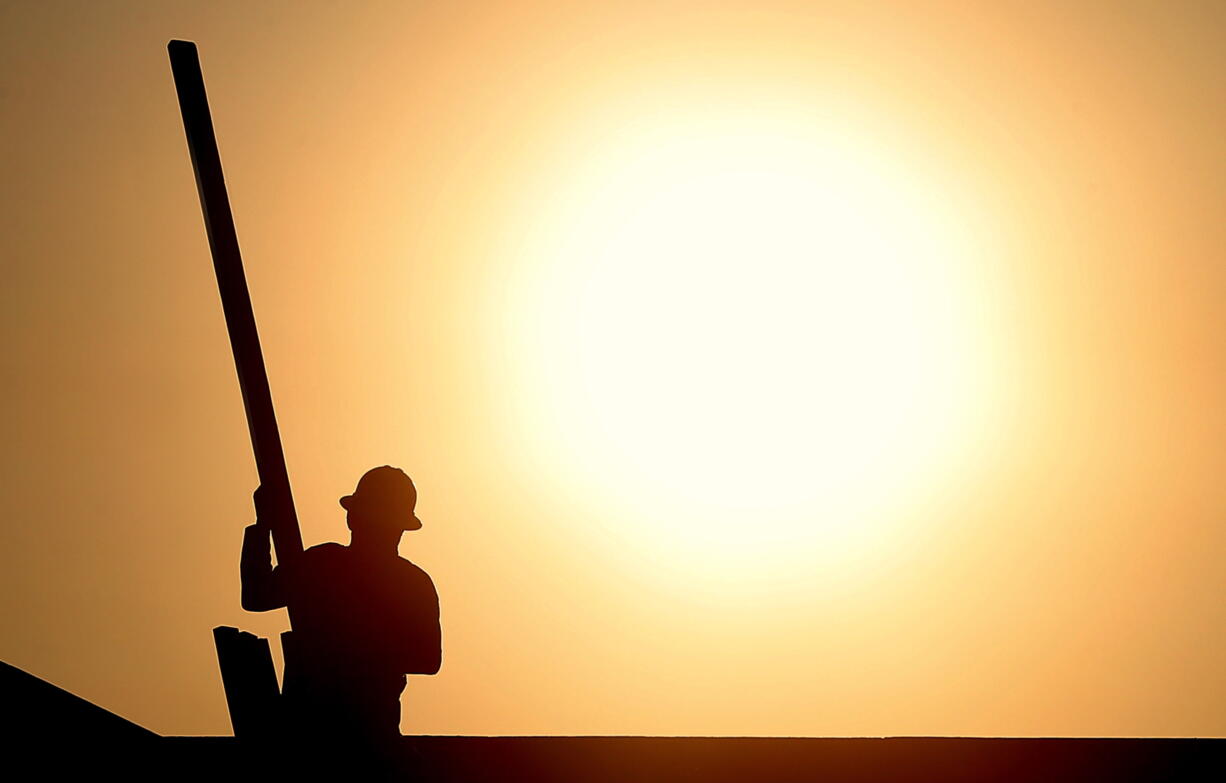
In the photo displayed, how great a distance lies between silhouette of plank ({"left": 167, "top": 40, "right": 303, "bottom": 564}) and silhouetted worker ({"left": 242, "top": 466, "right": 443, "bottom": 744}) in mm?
57

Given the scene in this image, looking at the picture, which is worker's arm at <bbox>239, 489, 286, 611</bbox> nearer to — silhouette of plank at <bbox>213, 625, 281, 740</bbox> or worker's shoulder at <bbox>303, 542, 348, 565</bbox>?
worker's shoulder at <bbox>303, 542, 348, 565</bbox>

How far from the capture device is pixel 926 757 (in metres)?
3.69

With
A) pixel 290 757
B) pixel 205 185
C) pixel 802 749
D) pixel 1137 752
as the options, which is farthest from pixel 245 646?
pixel 1137 752

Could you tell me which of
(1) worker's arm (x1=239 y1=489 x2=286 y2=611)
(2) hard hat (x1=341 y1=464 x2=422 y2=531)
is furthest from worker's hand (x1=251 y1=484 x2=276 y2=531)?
(2) hard hat (x1=341 y1=464 x2=422 y2=531)

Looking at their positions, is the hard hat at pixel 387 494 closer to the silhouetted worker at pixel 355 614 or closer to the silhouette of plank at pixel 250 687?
the silhouetted worker at pixel 355 614

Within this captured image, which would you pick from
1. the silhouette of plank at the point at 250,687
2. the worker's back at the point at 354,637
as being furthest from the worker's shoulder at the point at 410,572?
the silhouette of plank at the point at 250,687

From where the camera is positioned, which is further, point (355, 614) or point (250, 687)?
point (355, 614)

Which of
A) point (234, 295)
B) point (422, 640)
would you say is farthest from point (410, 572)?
point (234, 295)

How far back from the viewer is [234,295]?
3.72 meters

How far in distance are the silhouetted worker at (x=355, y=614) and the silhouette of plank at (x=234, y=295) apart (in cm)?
6

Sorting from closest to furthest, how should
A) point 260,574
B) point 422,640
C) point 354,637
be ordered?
point 260,574 → point 354,637 → point 422,640

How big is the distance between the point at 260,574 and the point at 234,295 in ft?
2.80

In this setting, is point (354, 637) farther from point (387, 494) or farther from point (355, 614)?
point (387, 494)

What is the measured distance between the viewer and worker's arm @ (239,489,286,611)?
3.63 m
